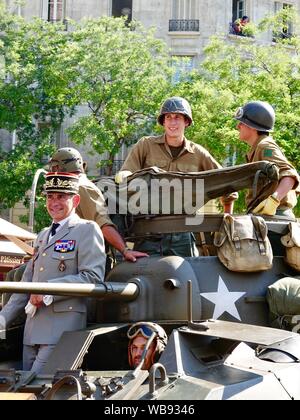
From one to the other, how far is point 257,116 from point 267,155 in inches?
21.1

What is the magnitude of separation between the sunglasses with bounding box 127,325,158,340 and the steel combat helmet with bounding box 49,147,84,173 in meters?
2.00

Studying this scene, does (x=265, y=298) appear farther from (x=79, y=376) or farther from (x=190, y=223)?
(x=79, y=376)

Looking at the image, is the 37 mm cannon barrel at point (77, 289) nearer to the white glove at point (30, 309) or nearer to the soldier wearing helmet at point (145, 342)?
the soldier wearing helmet at point (145, 342)

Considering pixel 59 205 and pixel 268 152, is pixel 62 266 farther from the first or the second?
pixel 268 152

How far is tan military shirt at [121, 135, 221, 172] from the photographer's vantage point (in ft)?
28.5

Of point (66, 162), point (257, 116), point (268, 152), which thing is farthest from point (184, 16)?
point (66, 162)

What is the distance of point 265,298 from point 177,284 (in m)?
0.81

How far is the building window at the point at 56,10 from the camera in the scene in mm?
34688

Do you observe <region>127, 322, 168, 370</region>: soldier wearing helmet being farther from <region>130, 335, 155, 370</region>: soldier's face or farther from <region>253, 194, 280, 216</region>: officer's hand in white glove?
<region>253, 194, 280, 216</region>: officer's hand in white glove

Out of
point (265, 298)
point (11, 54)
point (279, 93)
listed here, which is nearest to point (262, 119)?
point (265, 298)

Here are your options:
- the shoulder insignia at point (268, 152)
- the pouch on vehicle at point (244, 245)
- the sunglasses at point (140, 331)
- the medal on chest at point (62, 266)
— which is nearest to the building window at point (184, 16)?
the shoulder insignia at point (268, 152)

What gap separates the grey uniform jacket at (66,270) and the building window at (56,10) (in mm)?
28795

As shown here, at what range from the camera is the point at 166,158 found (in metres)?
8.73

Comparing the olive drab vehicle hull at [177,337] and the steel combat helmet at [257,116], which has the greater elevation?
the steel combat helmet at [257,116]
